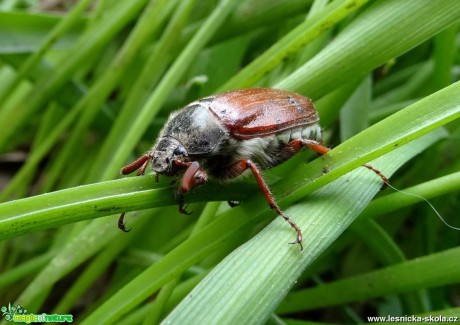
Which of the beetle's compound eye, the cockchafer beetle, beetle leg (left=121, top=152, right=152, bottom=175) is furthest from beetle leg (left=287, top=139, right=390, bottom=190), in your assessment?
beetle leg (left=121, top=152, right=152, bottom=175)

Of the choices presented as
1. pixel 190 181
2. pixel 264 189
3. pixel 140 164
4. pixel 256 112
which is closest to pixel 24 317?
pixel 140 164

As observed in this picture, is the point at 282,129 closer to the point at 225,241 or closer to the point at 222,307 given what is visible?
the point at 225,241

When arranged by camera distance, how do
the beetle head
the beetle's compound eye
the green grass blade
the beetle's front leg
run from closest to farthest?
the green grass blade → the beetle's front leg → the beetle head → the beetle's compound eye

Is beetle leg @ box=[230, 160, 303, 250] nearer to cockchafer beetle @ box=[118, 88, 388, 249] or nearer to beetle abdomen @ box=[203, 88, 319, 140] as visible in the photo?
cockchafer beetle @ box=[118, 88, 388, 249]

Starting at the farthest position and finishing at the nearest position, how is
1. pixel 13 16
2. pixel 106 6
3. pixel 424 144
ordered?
pixel 106 6 < pixel 13 16 < pixel 424 144

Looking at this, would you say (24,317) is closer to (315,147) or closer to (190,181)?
(190,181)

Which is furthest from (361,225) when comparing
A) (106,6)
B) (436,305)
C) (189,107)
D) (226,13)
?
(106,6)

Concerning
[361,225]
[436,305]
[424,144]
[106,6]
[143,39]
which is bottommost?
[436,305]
